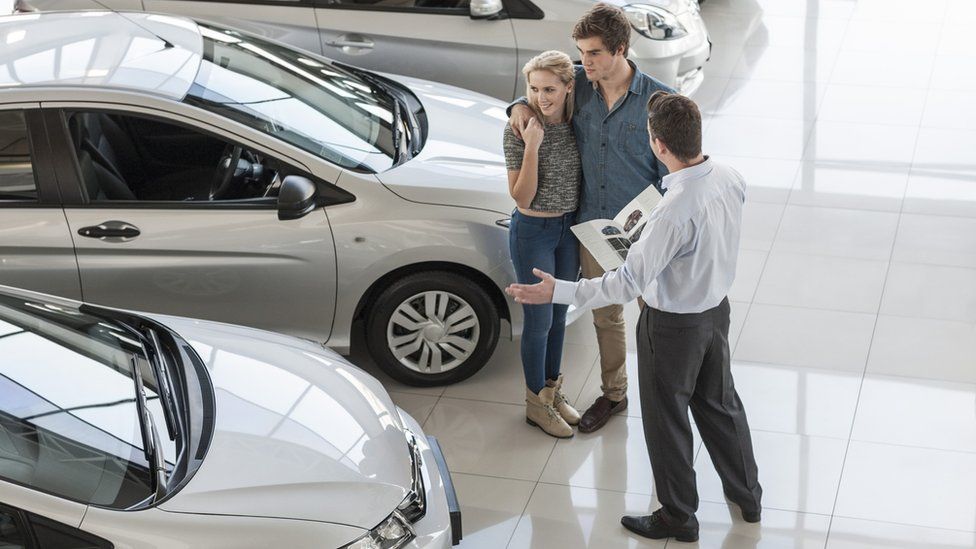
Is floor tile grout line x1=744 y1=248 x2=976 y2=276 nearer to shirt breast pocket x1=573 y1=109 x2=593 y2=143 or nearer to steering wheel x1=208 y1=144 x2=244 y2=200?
shirt breast pocket x1=573 y1=109 x2=593 y2=143

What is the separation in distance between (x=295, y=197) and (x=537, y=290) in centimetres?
132

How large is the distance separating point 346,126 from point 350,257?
2.07ft

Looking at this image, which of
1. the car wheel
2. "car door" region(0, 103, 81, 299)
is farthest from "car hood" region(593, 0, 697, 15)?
"car door" region(0, 103, 81, 299)

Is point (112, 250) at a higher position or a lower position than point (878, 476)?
higher

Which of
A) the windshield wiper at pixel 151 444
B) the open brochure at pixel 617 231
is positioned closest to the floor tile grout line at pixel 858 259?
the open brochure at pixel 617 231

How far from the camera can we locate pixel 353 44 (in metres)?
7.01

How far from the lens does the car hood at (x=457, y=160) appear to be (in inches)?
193

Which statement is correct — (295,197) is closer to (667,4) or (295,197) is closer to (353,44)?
(353,44)

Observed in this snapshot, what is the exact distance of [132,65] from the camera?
4824mm

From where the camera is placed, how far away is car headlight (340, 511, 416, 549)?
323cm

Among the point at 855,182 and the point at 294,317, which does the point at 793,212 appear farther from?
the point at 294,317

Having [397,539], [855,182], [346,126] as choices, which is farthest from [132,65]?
[855,182]

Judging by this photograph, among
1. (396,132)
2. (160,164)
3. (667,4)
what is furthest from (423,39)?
(160,164)

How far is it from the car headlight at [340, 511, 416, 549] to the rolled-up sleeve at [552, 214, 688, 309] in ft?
2.91
